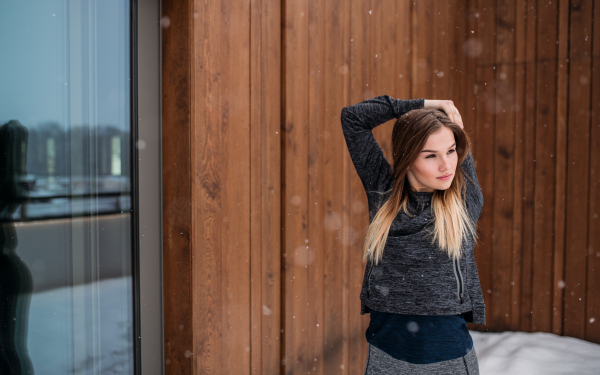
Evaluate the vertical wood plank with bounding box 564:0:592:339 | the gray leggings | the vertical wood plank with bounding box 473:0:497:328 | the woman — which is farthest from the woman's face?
the vertical wood plank with bounding box 564:0:592:339

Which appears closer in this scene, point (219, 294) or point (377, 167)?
point (377, 167)

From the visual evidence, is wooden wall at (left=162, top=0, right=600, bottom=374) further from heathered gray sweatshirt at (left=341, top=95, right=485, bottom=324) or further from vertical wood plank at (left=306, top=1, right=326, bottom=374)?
heathered gray sweatshirt at (left=341, top=95, right=485, bottom=324)

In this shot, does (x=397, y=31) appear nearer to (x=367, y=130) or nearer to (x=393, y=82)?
(x=393, y=82)

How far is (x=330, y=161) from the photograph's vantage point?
7.29 ft

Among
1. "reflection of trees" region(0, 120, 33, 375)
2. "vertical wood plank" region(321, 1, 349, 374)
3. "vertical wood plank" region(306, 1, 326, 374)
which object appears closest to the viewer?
"reflection of trees" region(0, 120, 33, 375)

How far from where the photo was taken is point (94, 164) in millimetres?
1269

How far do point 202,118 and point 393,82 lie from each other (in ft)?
5.94

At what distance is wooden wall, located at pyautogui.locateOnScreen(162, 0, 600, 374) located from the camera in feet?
4.82

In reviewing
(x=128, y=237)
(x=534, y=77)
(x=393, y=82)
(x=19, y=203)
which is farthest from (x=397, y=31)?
(x=19, y=203)

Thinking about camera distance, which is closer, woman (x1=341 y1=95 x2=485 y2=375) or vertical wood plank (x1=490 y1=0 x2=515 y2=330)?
woman (x1=341 y1=95 x2=485 y2=375)

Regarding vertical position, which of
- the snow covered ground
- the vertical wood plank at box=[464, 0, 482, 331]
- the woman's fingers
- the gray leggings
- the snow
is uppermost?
the vertical wood plank at box=[464, 0, 482, 331]

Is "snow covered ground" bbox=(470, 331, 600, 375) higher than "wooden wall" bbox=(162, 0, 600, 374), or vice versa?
"wooden wall" bbox=(162, 0, 600, 374)

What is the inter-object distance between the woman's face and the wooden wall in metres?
0.76

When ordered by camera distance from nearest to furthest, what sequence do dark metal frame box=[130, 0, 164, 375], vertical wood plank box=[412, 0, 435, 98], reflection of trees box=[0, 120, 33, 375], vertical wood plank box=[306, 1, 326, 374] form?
reflection of trees box=[0, 120, 33, 375] < dark metal frame box=[130, 0, 164, 375] < vertical wood plank box=[306, 1, 326, 374] < vertical wood plank box=[412, 0, 435, 98]
